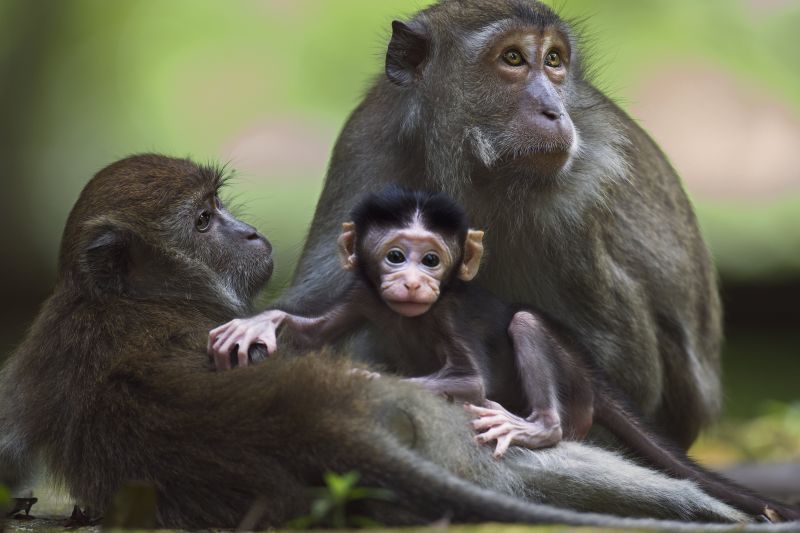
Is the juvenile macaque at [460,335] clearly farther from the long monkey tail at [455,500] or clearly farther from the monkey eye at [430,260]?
the long monkey tail at [455,500]

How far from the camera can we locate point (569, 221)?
7.61 m

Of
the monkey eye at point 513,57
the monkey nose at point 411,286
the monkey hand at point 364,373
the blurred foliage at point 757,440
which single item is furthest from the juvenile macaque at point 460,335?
the blurred foliage at point 757,440

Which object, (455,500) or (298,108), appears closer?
(455,500)

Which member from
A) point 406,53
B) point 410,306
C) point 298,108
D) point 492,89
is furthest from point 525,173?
point 298,108

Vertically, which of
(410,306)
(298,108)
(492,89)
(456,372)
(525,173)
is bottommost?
(456,372)

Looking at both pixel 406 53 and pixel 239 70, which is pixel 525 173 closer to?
pixel 406 53

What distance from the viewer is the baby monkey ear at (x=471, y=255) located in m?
6.66

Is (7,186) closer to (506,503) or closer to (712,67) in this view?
(712,67)

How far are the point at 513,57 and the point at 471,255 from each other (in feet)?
4.43

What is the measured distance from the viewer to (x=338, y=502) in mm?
4973

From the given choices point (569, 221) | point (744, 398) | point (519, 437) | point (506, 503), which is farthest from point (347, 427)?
point (744, 398)

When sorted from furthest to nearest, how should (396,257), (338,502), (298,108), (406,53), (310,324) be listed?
(298,108)
(406,53)
(310,324)
(396,257)
(338,502)

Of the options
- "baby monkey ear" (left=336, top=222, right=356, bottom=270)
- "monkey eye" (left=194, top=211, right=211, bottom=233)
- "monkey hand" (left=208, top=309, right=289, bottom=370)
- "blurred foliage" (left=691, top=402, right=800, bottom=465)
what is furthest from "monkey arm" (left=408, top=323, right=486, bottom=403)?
"blurred foliage" (left=691, top=402, right=800, bottom=465)

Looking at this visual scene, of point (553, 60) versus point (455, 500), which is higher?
point (553, 60)
